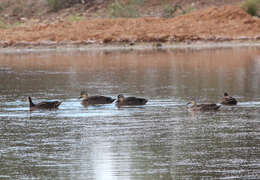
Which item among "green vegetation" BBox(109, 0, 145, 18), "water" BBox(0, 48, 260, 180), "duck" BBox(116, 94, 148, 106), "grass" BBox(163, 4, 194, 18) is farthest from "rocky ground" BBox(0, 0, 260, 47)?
"duck" BBox(116, 94, 148, 106)

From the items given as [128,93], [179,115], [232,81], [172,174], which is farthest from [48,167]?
[232,81]

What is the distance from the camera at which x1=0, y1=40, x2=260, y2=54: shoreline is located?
47562 mm

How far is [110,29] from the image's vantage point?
50844 mm

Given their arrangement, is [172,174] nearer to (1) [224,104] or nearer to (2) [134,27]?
(1) [224,104]

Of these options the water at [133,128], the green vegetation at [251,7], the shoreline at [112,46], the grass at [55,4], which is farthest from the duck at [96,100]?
the grass at [55,4]

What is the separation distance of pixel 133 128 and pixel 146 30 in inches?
1392

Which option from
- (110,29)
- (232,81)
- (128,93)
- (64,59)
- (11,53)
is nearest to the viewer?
(128,93)

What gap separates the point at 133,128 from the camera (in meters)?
15.4

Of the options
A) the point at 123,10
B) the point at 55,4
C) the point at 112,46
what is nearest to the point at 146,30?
the point at 112,46

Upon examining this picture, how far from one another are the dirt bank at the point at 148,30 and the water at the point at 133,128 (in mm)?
18571

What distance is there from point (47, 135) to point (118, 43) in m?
34.2

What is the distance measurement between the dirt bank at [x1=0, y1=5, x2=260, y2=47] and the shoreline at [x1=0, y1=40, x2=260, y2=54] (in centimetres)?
27

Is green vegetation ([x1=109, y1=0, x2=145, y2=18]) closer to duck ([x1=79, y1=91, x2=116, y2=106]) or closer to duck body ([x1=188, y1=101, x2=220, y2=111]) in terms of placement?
duck ([x1=79, y1=91, x2=116, y2=106])

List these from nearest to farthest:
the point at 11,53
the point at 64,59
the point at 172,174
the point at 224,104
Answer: the point at 172,174, the point at 224,104, the point at 64,59, the point at 11,53
